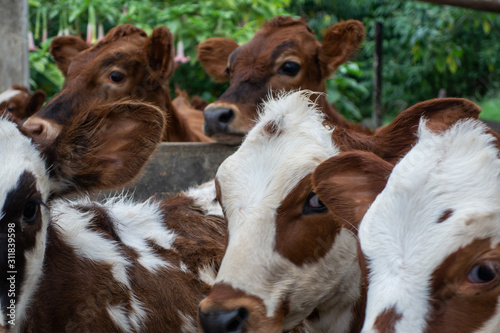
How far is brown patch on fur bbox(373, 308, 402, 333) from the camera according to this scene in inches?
78.9

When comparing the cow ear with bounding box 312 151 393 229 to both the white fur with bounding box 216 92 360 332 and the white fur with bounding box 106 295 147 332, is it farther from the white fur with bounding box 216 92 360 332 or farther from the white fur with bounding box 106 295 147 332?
the white fur with bounding box 106 295 147 332

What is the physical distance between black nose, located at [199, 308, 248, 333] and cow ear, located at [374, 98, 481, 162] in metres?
1.03

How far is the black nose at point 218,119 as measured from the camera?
16.3ft

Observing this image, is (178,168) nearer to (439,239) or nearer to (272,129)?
(272,129)

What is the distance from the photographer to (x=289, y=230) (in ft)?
8.67

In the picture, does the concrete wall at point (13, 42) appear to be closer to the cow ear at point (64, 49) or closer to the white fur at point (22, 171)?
the cow ear at point (64, 49)

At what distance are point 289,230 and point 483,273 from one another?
0.89 metres

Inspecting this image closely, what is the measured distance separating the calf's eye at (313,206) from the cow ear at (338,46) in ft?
9.54

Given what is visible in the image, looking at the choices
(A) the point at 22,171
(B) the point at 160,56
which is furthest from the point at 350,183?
(B) the point at 160,56

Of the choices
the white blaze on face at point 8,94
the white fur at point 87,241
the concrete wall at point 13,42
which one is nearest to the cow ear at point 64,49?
the concrete wall at point 13,42

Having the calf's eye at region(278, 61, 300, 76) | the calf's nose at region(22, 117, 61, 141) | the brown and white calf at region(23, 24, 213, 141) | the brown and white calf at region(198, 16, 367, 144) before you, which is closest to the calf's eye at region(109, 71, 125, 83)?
the brown and white calf at region(23, 24, 213, 141)

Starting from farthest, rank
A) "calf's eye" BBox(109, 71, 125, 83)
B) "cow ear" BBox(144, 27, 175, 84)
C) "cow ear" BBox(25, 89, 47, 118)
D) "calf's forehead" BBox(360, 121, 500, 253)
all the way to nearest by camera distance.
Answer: "cow ear" BBox(25, 89, 47, 118)
"cow ear" BBox(144, 27, 175, 84)
"calf's eye" BBox(109, 71, 125, 83)
"calf's forehead" BBox(360, 121, 500, 253)

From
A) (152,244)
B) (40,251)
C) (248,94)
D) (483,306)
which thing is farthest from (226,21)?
(483,306)

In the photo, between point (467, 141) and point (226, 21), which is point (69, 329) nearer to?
point (467, 141)
